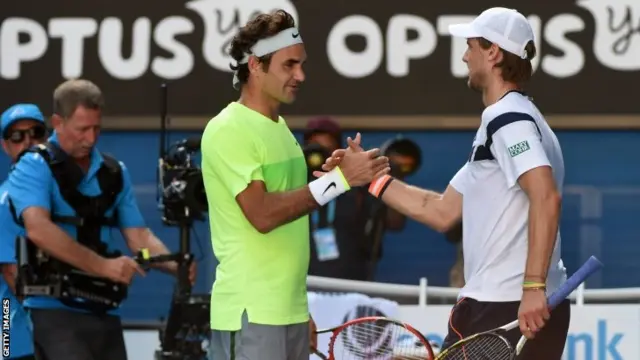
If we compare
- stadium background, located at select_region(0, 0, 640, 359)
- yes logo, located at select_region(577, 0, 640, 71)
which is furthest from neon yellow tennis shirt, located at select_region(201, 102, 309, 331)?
yes logo, located at select_region(577, 0, 640, 71)

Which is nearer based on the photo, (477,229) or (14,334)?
(477,229)

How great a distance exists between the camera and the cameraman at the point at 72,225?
19.6ft

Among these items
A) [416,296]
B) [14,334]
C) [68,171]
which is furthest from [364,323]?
[416,296]

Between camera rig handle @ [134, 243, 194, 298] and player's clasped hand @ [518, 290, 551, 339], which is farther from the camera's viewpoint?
camera rig handle @ [134, 243, 194, 298]

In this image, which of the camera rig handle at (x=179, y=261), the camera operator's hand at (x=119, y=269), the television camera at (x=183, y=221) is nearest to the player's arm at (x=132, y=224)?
the camera rig handle at (x=179, y=261)

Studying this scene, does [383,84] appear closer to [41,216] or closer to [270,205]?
[41,216]

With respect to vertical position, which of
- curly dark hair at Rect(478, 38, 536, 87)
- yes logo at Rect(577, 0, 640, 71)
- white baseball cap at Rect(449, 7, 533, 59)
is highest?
yes logo at Rect(577, 0, 640, 71)

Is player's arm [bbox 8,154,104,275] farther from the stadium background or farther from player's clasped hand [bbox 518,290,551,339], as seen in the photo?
the stadium background

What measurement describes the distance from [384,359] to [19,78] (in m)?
4.25

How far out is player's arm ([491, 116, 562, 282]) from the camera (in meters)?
4.68

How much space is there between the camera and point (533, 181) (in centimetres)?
475

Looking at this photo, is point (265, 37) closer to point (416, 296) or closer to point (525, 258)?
point (525, 258)

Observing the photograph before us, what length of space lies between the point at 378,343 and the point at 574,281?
0.81 meters

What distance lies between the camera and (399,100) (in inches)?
335
